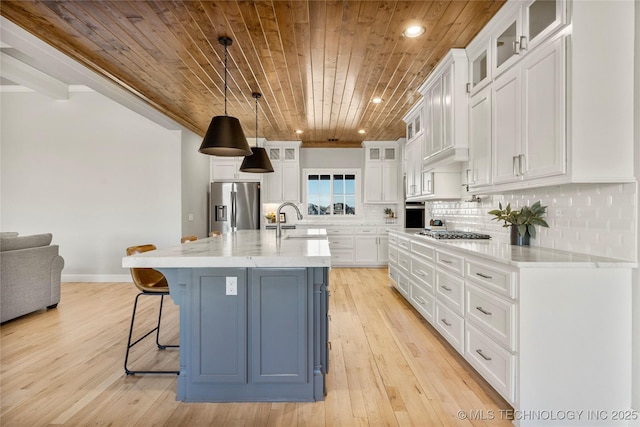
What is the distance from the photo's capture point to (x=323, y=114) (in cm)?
497

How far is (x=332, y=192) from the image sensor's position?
7.32m

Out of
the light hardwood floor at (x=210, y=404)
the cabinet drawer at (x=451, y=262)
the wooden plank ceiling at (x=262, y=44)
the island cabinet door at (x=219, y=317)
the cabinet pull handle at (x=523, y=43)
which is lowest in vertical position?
the light hardwood floor at (x=210, y=404)

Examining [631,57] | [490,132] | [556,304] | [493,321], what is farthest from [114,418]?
[631,57]

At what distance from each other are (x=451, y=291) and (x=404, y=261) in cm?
153

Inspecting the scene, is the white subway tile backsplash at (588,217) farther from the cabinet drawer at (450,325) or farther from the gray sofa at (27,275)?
the gray sofa at (27,275)

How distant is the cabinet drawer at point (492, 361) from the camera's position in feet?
6.13

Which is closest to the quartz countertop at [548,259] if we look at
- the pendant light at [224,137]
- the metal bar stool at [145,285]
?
the pendant light at [224,137]

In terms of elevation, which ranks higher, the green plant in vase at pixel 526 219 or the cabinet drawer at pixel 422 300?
the green plant in vase at pixel 526 219

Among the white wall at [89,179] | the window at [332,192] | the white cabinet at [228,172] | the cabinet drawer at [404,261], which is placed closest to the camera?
the cabinet drawer at [404,261]

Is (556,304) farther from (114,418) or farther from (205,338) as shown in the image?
(114,418)

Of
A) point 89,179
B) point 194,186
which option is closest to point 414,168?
point 194,186

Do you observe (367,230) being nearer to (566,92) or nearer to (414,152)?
(414,152)

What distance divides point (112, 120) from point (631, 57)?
20.5 ft

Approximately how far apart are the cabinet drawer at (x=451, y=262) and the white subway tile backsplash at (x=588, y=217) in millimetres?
601
